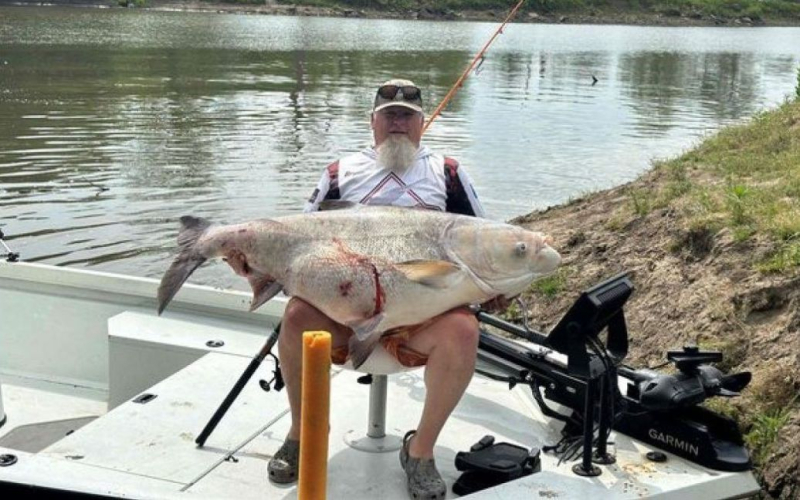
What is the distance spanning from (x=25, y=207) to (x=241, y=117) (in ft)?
27.1

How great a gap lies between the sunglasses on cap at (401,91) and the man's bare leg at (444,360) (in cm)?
108

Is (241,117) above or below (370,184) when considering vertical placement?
below

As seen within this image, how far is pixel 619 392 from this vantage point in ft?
12.6

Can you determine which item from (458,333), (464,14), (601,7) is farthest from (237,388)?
(601,7)

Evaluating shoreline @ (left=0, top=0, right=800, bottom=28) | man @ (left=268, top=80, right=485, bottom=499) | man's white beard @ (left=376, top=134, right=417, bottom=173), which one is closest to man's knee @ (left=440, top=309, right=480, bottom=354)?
man @ (left=268, top=80, right=485, bottom=499)

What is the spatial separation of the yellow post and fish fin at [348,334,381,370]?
79 centimetres

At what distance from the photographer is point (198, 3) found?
7531cm

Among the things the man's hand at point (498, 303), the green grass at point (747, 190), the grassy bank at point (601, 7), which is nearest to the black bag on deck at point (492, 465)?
the man's hand at point (498, 303)

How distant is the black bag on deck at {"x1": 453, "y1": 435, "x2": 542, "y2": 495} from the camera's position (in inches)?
140

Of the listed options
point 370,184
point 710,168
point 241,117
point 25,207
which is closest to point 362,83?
point 241,117

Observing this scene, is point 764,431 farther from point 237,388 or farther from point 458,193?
point 237,388

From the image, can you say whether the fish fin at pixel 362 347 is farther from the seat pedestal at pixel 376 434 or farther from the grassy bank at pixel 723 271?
the grassy bank at pixel 723 271

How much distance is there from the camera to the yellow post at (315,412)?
2512mm

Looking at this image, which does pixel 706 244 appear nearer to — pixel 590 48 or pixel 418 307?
pixel 418 307
